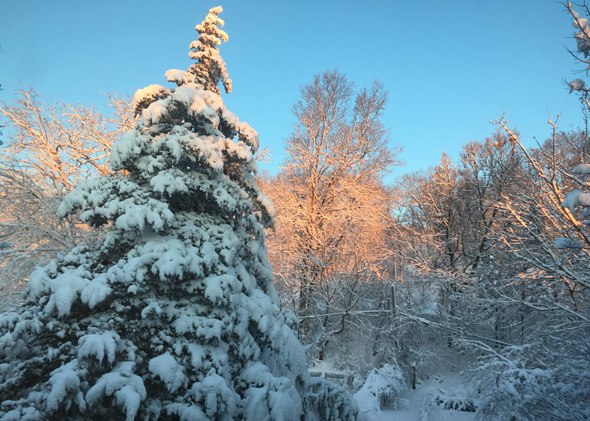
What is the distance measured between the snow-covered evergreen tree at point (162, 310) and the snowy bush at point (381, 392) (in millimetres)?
4915

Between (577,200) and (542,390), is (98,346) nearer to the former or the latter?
(577,200)

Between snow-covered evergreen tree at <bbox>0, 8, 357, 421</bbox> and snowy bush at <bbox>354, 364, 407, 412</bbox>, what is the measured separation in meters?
4.91

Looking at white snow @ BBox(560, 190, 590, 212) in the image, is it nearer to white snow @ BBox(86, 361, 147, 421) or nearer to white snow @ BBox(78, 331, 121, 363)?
white snow @ BBox(86, 361, 147, 421)

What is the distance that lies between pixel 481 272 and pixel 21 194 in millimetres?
18385

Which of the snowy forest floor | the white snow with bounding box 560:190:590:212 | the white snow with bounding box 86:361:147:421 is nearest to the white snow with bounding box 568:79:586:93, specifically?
the white snow with bounding box 560:190:590:212

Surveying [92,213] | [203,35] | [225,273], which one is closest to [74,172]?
[203,35]

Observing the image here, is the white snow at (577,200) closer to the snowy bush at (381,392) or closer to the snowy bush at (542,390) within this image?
the snowy bush at (542,390)

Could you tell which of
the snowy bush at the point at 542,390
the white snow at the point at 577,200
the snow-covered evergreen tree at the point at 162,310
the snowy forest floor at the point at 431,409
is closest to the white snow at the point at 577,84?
the white snow at the point at 577,200

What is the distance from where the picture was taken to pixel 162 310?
3572 mm

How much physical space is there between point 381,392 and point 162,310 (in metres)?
9.06

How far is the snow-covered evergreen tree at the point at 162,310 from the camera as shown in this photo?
9.70 ft

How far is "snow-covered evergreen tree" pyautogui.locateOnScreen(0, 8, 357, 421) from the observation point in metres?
2.96

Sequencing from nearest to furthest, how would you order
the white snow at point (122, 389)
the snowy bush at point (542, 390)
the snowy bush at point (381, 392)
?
1. the white snow at point (122, 389)
2. the snowy bush at point (542, 390)
3. the snowy bush at point (381, 392)

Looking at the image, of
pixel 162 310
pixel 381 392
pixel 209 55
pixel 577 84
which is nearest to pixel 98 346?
pixel 162 310
